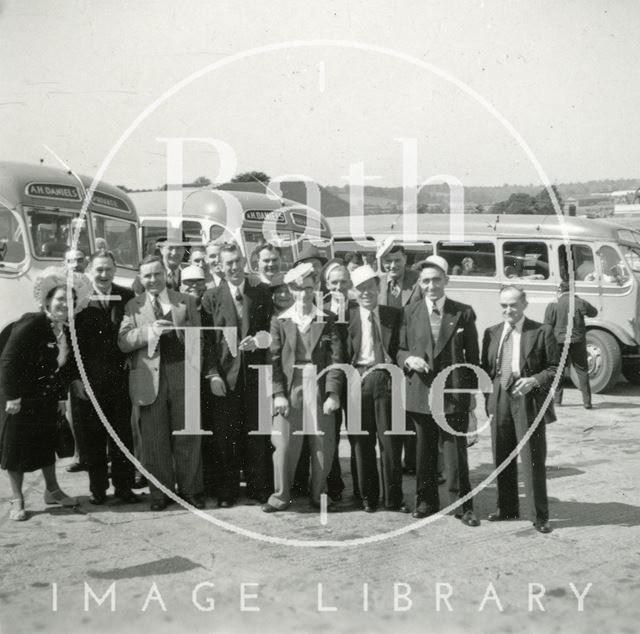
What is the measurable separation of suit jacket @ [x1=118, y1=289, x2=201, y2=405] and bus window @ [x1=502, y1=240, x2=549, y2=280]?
7.66 metres

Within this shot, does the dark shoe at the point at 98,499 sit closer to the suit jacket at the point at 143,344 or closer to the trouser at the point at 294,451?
the suit jacket at the point at 143,344

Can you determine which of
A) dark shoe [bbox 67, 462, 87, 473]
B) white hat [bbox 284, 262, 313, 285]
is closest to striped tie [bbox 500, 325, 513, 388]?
white hat [bbox 284, 262, 313, 285]

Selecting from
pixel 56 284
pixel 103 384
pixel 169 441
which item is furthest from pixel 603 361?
pixel 56 284

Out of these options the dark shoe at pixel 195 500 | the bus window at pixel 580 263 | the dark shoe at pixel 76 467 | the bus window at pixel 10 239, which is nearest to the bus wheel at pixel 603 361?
the bus window at pixel 580 263

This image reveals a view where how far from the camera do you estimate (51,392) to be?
5.54 meters

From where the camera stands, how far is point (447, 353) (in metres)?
5.43

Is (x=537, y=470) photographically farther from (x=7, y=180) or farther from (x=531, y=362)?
(x=7, y=180)

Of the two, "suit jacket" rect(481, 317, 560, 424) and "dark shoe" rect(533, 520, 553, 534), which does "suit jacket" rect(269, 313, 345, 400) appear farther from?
"dark shoe" rect(533, 520, 553, 534)

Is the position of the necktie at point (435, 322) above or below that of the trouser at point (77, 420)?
above

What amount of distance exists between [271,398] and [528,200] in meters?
11.5

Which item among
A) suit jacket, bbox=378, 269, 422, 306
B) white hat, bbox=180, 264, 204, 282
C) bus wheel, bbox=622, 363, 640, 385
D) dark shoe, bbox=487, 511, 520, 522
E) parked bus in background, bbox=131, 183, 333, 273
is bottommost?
dark shoe, bbox=487, 511, 520, 522

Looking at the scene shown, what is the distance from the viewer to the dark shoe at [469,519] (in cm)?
530

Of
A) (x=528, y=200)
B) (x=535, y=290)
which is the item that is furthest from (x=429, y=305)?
(x=528, y=200)

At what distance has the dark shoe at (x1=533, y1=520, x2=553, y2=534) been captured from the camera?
5.15 m
